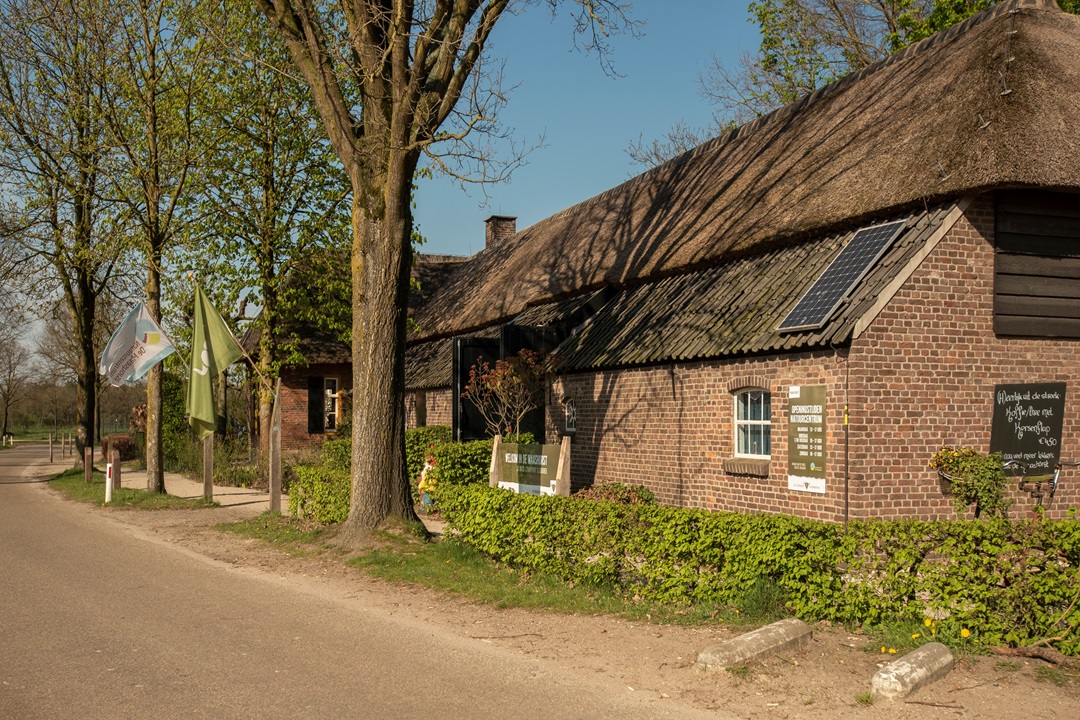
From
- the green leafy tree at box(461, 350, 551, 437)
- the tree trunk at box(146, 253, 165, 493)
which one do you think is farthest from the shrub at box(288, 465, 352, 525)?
the tree trunk at box(146, 253, 165, 493)

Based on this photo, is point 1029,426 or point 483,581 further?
point 1029,426

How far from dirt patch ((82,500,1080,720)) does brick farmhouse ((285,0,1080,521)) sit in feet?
16.0

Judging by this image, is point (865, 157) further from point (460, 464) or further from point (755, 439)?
point (460, 464)

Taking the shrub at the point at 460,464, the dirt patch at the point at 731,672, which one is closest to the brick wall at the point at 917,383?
the dirt patch at the point at 731,672

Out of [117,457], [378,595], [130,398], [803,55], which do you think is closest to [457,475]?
[378,595]

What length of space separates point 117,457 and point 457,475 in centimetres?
980

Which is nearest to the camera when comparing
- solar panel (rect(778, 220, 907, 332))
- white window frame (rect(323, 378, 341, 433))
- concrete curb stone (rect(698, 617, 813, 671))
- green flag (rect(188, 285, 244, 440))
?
concrete curb stone (rect(698, 617, 813, 671))

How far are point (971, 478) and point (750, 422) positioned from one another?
310 centimetres

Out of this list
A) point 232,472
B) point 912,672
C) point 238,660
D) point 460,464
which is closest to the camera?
point 912,672

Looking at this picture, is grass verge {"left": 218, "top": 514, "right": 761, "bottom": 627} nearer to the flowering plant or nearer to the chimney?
the flowering plant

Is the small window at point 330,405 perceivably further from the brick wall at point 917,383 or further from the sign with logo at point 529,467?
the brick wall at point 917,383

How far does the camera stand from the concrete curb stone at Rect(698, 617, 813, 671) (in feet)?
22.2

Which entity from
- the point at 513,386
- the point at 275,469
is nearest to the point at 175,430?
the point at 275,469

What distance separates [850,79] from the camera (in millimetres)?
17812
